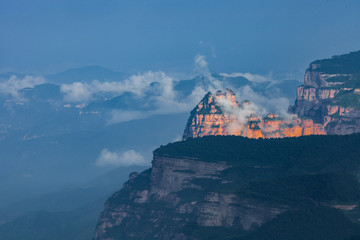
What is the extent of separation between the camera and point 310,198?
180750 mm

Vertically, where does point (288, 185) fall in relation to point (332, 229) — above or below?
above

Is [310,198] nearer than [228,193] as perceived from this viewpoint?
Yes

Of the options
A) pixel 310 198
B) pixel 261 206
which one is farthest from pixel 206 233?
pixel 310 198

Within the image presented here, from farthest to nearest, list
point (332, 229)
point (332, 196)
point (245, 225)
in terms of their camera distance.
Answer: point (245, 225) < point (332, 196) < point (332, 229)

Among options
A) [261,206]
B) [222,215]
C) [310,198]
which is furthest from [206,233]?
[310,198]

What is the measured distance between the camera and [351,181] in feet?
615

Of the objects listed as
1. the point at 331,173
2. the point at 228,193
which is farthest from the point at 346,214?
the point at 228,193

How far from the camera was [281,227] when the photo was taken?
560 ft

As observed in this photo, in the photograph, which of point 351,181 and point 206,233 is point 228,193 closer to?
point 206,233

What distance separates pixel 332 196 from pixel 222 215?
111ft

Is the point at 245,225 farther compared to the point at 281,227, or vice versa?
the point at 245,225

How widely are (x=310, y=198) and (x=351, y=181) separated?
556 inches

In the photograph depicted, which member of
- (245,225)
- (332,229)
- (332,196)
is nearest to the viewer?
(332,229)

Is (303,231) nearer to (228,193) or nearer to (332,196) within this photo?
(332,196)
